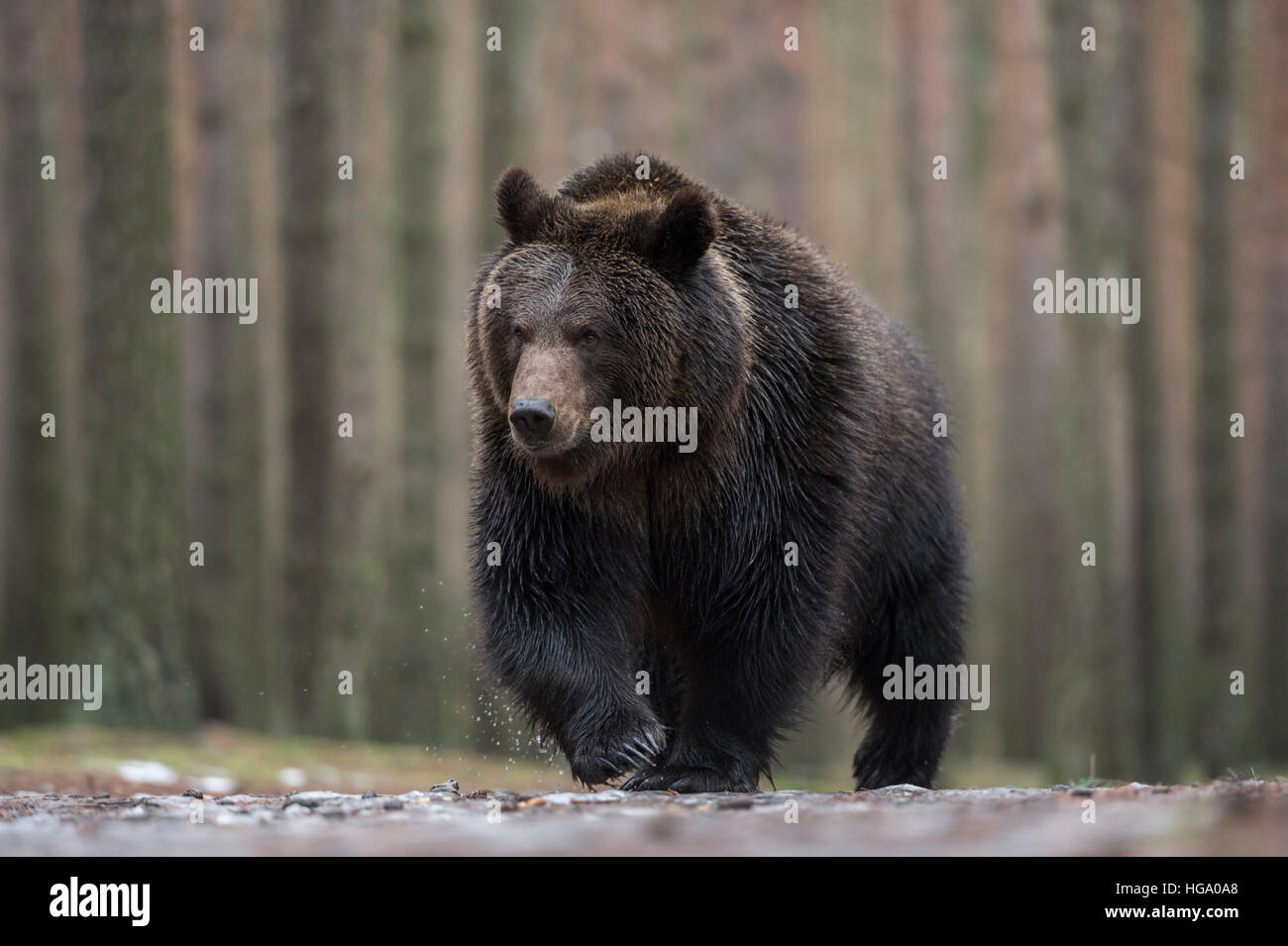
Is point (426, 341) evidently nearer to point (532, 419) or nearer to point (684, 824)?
point (532, 419)

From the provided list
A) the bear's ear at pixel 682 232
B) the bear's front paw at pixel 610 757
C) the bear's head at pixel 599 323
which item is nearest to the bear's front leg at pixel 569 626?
the bear's front paw at pixel 610 757

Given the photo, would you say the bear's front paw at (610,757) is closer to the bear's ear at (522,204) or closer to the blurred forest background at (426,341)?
the bear's ear at (522,204)

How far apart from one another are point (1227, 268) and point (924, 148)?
21.5 ft

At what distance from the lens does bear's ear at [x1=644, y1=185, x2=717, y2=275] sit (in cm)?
764

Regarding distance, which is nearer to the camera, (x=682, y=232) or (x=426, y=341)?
(x=682, y=232)

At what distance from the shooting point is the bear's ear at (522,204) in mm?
7848

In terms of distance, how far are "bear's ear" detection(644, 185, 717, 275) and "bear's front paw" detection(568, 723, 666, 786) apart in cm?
232

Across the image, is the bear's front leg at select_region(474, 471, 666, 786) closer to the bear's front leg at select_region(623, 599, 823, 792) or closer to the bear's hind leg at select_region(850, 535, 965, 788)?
the bear's front leg at select_region(623, 599, 823, 792)

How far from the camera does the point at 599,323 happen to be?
749 cm

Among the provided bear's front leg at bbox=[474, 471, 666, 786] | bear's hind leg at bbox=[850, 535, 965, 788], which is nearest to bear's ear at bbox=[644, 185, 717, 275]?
bear's front leg at bbox=[474, 471, 666, 786]

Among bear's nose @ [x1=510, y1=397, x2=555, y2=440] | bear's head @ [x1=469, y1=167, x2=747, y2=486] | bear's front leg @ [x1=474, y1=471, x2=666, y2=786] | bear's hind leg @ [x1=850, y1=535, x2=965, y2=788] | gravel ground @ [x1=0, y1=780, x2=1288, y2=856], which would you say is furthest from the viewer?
bear's hind leg @ [x1=850, y1=535, x2=965, y2=788]

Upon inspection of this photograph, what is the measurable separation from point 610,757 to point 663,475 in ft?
4.82

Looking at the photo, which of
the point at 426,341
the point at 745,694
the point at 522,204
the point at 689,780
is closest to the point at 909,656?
the point at 745,694

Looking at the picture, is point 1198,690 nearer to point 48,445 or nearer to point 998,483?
point 998,483
